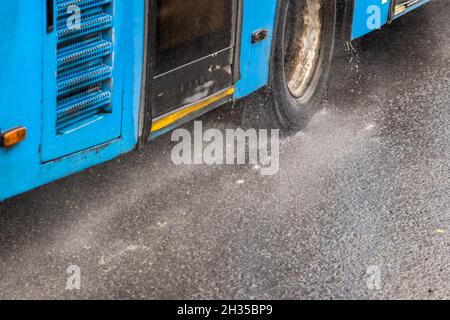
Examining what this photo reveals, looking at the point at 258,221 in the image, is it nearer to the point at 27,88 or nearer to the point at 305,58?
the point at 27,88

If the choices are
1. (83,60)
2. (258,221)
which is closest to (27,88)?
(83,60)

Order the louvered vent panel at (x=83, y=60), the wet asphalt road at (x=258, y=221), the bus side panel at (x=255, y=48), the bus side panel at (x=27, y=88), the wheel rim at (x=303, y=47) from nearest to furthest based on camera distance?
the bus side panel at (x=27, y=88) → the louvered vent panel at (x=83, y=60) → the wet asphalt road at (x=258, y=221) → the bus side panel at (x=255, y=48) → the wheel rim at (x=303, y=47)

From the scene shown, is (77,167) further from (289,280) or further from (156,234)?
(289,280)

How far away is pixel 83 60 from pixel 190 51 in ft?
2.21

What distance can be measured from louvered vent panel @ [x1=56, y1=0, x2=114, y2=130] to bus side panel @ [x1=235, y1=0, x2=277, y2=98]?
3.40 ft

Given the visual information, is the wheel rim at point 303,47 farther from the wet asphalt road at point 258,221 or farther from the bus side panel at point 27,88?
the bus side panel at point 27,88

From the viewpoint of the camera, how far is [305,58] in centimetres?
620

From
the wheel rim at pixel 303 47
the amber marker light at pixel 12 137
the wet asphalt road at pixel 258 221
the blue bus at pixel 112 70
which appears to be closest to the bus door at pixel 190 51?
the blue bus at pixel 112 70

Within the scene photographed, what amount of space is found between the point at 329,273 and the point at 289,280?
0.19m

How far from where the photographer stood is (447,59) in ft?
24.2

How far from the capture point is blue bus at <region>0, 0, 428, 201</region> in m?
3.84

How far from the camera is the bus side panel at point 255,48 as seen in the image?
5.16m

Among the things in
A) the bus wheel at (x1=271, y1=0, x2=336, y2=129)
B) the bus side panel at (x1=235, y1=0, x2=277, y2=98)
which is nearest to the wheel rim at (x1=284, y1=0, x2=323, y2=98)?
the bus wheel at (x1=271, y1=0, x2=336, y2=129)

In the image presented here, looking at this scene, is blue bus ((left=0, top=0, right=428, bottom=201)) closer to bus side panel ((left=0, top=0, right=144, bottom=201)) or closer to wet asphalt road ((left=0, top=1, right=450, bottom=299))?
bus side panel ((left=0, top=0, right=144, bottom=201))
